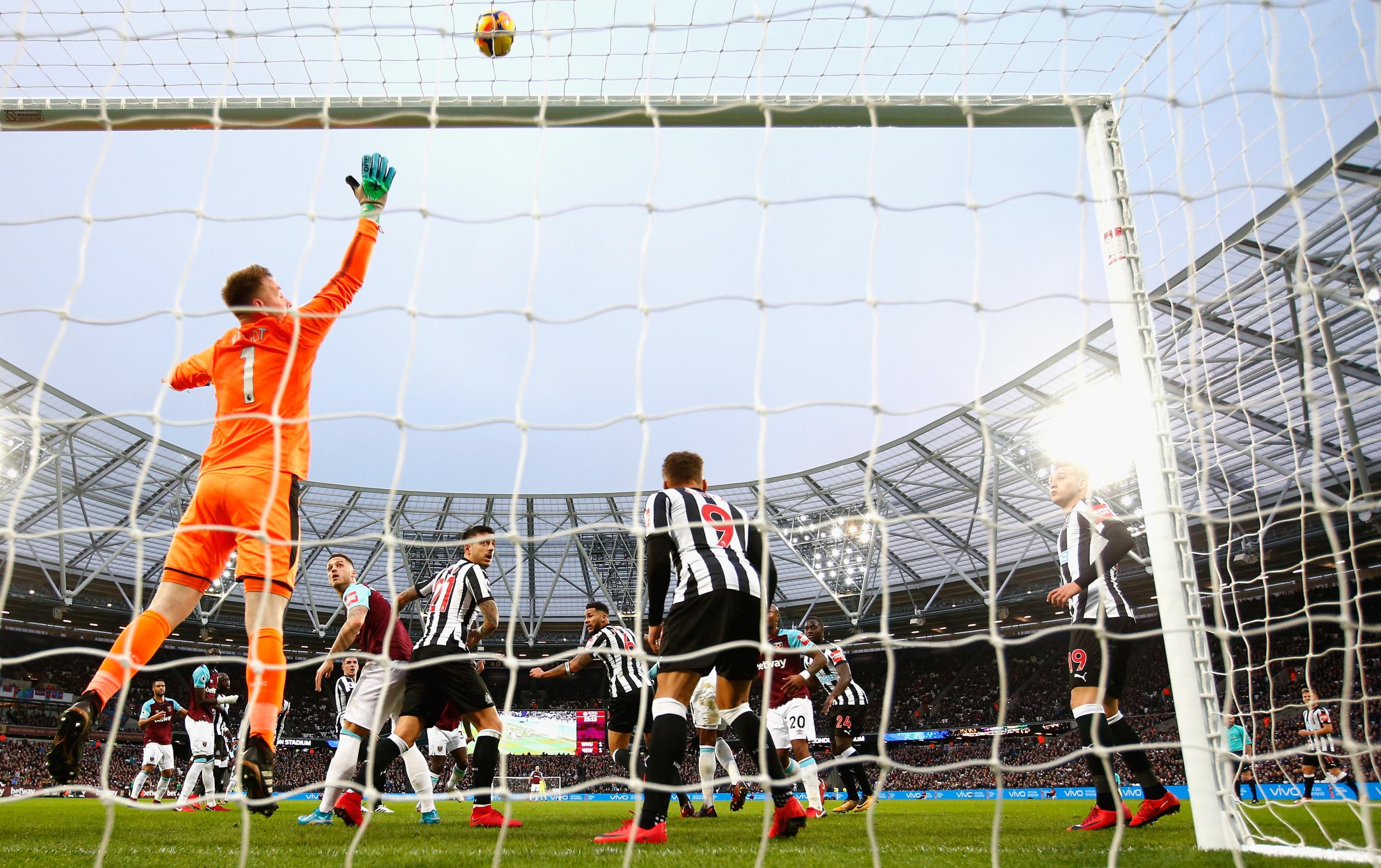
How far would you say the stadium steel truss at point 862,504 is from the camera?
14.1m

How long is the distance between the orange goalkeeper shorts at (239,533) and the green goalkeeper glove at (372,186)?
117 centimetres

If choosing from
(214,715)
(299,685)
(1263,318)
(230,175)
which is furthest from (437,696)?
(299,685)

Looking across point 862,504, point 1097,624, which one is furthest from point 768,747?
point 862,504

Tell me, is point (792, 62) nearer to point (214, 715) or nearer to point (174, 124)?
point (174, 124)

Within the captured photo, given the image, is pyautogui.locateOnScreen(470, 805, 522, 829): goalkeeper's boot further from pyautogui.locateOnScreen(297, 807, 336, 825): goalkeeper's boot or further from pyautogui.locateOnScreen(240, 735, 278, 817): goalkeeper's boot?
pyautogui.locateOnScreen(240, 735, 278, 817): goalkeeper's boot

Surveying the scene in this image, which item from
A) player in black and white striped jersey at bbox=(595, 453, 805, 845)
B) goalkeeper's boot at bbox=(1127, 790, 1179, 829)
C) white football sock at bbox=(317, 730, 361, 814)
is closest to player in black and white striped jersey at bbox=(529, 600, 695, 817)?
white football sock at bbox=(317, 730, 361, 814)

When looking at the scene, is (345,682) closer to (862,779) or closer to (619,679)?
(619,679)

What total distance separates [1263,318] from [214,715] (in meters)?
17.2

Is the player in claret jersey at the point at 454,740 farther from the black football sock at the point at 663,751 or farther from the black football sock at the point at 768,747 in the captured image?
the black football sock at the point at 768,747

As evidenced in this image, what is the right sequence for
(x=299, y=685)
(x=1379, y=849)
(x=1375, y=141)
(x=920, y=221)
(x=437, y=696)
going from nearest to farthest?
(x=1379, y=849) → (x=920, y=221) → (x=437, y=696) → (x=1375, y=141) → (x=299, y=685)

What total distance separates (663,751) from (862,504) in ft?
71.9

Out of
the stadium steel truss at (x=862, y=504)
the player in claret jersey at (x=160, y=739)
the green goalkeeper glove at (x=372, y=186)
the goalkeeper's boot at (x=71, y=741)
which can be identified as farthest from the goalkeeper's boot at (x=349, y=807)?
the stadium steel truss at (x=862, y=504)

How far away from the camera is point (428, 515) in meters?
27.7

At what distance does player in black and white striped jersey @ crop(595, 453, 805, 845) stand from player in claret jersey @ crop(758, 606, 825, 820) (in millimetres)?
1732
